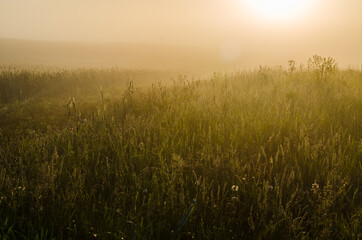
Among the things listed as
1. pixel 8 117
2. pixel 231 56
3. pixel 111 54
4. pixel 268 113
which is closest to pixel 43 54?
pixel 111 54

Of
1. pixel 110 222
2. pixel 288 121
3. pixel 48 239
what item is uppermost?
pixel 288 121

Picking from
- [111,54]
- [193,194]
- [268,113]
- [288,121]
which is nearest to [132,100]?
[268,113]

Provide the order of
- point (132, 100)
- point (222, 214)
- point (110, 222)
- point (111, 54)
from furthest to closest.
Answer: point (111, 54)
point (132, 100)
point (222, 214)
point (110, 222)

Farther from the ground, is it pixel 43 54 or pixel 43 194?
pixel 43 54

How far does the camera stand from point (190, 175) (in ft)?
8.10

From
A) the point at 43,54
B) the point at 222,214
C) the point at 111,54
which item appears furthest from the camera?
the point at 111,54

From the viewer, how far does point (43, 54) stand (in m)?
40.8

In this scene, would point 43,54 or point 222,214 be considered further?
point 43,54

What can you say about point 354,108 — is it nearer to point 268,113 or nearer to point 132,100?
point 268,113

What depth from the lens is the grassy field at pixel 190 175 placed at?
70.9 inches

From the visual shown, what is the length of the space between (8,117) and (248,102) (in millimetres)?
4429

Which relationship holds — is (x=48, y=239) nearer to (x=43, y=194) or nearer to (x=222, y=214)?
(x=43, y=194)

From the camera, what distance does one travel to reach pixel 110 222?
1743mm

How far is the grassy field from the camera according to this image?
70.9 inches
